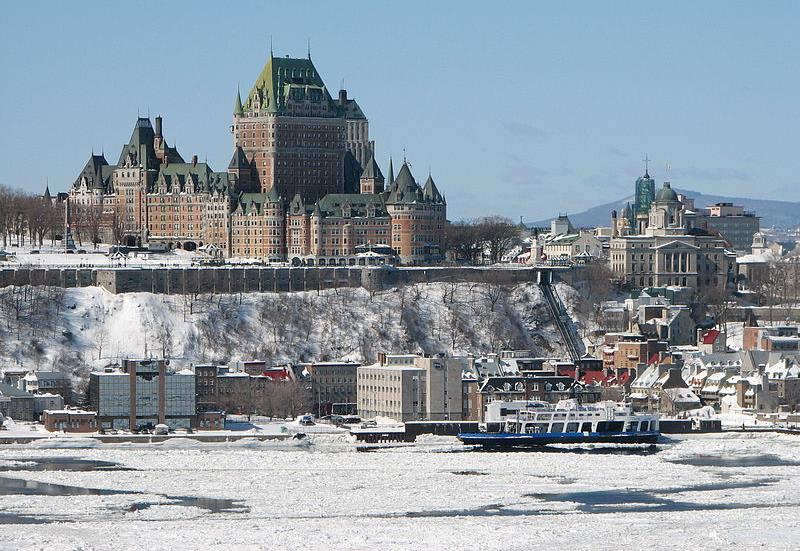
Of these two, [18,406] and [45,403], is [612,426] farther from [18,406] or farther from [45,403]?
[18,406]

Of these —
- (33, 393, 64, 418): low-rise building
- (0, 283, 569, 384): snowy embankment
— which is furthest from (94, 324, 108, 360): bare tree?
(33, 393, 64, 418): low-rise building

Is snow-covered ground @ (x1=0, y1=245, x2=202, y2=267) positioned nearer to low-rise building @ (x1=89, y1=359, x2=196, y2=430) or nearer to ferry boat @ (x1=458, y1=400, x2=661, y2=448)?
low-rise building @ (x1=89, y1=359, x2=196, y2=430)

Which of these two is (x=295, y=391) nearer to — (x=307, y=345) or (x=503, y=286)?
(x=307, y=345)

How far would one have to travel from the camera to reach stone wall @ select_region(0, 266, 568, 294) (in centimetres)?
17725

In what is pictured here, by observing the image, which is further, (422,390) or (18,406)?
(422,390)

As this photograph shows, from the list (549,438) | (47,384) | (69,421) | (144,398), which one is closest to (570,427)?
(549,438)

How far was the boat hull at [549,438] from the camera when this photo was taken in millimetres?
134250

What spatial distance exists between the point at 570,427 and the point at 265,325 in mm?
41405

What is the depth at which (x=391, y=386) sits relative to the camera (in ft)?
486

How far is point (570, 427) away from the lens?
454ft

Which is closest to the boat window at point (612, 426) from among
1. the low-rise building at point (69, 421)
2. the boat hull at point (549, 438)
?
the boat hull at point (549, 438)

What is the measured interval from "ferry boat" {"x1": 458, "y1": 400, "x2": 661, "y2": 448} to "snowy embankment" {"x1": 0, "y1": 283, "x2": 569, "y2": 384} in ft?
106

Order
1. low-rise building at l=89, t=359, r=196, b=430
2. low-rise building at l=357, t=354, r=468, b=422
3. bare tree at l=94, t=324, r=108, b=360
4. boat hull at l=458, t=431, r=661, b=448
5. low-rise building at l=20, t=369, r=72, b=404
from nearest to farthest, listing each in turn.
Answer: boat hull at l=458, t=431, r=661, b=448 < low-rise building at l=89, t=359, r=196, b=430 < low-rise building at l=357, t=354, r=468, b=422 < low-rise building at l=20, t=369, r=72, b=404 < bare tree at l=94, t=324, r=108, b=360

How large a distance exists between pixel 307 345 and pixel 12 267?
75.5 feet
